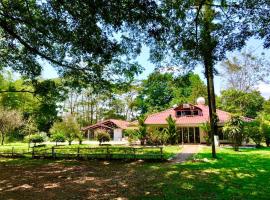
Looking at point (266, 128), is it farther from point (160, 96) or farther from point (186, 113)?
point (160, 96)

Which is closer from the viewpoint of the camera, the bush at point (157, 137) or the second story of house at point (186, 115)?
the bush at point (157, 137)

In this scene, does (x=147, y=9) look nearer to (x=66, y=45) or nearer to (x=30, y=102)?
(x=66, y=45)

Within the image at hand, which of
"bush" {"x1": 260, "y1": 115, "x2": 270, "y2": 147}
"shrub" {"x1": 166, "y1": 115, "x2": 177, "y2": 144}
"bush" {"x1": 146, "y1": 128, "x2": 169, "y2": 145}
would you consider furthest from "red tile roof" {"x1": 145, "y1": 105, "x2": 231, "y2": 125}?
"bush" {"x1": 260, "y1": 115, "x2": 270, "y2": 147}

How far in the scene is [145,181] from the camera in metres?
12.4

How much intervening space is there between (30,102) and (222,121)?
3822cm

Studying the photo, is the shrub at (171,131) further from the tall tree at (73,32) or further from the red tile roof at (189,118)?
the tall tree at (73,32)

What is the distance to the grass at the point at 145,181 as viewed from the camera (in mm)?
10047

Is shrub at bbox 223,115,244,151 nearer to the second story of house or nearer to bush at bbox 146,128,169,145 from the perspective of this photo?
the second story of house

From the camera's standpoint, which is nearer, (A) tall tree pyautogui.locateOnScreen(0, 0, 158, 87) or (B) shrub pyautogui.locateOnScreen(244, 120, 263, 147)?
(A) tall tree pyautogui.locateOnScreen(0, 0, 158, 87)

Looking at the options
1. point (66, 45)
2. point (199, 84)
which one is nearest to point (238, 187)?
point (66, 45)

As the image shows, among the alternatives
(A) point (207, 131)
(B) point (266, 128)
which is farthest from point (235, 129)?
(A) point (207, 131)

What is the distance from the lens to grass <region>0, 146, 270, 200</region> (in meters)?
10.0

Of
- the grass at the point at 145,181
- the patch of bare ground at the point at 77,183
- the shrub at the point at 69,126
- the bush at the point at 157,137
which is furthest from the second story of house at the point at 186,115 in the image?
the patch of bare ground at the point at 77,183

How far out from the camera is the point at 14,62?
16.7 m
